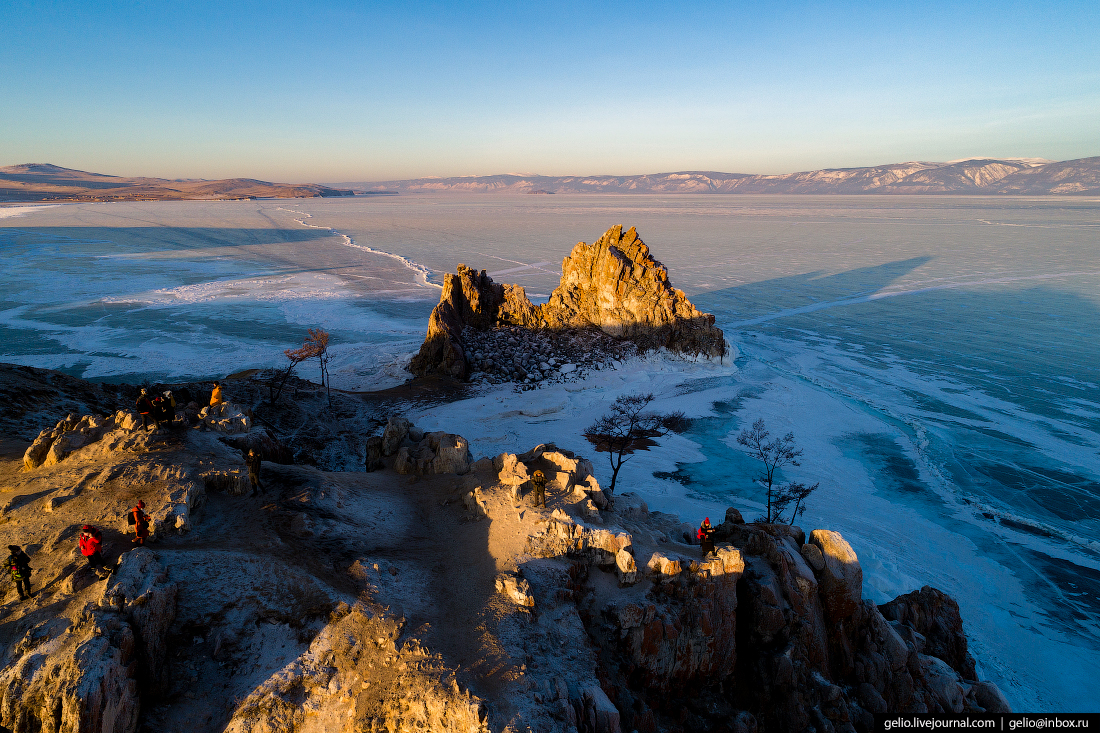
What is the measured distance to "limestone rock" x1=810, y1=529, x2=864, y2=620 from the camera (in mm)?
17875

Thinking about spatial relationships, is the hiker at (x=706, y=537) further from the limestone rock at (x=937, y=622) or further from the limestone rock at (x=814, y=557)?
the limestone rock at (x=937, y=622)

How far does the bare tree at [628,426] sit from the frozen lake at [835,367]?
1504 millimetres

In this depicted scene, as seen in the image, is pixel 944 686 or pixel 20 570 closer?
pixel 20 570

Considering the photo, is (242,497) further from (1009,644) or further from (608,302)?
(608,302)

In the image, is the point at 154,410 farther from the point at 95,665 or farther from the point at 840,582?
the point at 840,582

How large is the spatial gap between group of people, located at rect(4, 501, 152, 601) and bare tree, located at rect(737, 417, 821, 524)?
951 inches

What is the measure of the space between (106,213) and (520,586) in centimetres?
24289

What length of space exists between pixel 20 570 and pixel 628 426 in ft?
109

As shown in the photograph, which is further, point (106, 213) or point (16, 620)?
point (106, 213)

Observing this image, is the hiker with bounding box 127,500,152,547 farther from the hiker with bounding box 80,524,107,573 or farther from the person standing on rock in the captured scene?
the person standing on rock

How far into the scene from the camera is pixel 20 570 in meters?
11.6

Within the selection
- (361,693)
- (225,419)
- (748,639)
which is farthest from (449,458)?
(748,639)

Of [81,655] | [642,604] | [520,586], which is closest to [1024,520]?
[642,604]

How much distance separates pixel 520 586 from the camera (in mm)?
14188
